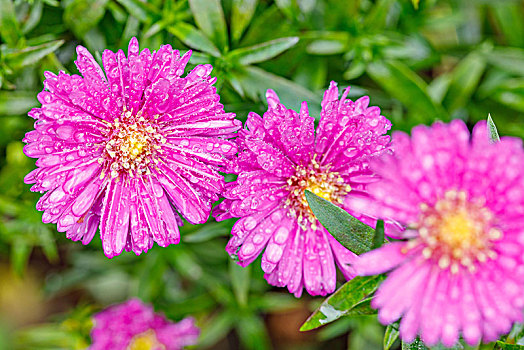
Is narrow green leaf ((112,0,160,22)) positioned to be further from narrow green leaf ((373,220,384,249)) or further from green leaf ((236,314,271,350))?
green leaf ((236,314,271,350))

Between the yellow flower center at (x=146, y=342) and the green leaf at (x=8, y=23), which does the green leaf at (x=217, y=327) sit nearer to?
the yellow flower center at (x=146, y=342)

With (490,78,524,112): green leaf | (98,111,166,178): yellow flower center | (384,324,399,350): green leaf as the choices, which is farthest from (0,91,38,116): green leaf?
(490,78,524,112): green leaf

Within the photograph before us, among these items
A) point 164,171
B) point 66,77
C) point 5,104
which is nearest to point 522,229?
point 164,171

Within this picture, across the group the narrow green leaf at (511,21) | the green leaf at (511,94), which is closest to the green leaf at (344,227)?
the green leaf at (511,94)

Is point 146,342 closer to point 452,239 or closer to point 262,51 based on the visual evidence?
point 262,51

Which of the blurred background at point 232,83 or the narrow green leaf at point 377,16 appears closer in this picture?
the blurred background at point 232,83

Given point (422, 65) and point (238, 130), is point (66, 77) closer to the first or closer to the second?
point (238, 130)
